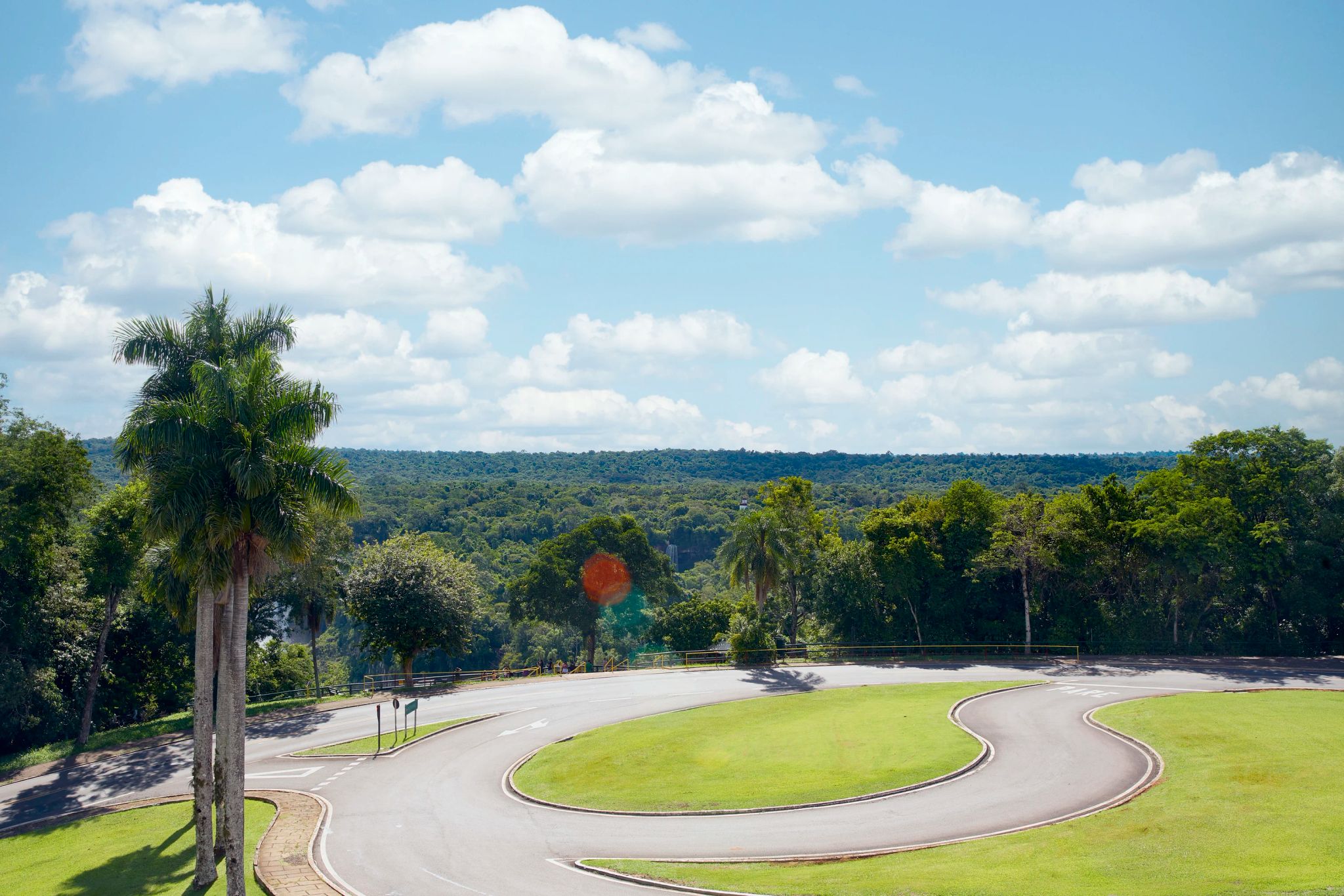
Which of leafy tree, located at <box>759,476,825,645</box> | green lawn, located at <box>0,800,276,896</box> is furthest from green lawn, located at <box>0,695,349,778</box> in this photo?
leafy tree, located at <box>759,476,825,645</box>

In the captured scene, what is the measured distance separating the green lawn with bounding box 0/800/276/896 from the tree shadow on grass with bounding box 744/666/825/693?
24585mm

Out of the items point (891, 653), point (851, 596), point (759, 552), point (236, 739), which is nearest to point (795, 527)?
point (759, 552)

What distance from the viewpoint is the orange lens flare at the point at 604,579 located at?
72562 mm

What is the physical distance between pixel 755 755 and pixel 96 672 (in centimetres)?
2797

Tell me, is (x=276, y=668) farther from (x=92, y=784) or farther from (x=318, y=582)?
(x=92, y=784)

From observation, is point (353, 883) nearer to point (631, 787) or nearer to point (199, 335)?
point (631, 787)

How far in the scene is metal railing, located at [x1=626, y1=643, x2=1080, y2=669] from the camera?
5062cm

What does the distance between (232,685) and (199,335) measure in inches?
362

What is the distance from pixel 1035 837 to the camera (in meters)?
20.8

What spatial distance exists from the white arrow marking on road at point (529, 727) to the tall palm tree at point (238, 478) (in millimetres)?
16576

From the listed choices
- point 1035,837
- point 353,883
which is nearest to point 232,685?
point 353,883

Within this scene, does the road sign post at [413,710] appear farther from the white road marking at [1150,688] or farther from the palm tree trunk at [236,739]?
the white road marking at [1150,688]

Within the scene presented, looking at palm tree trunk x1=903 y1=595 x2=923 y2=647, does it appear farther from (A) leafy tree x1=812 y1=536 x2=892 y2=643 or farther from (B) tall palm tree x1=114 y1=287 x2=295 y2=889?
(B) tall palm tree x1=114 y1=287 x2=295 y2=889

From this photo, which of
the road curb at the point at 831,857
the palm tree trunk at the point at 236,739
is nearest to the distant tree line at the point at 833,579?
the palm tree trunk at the point at 236,739
